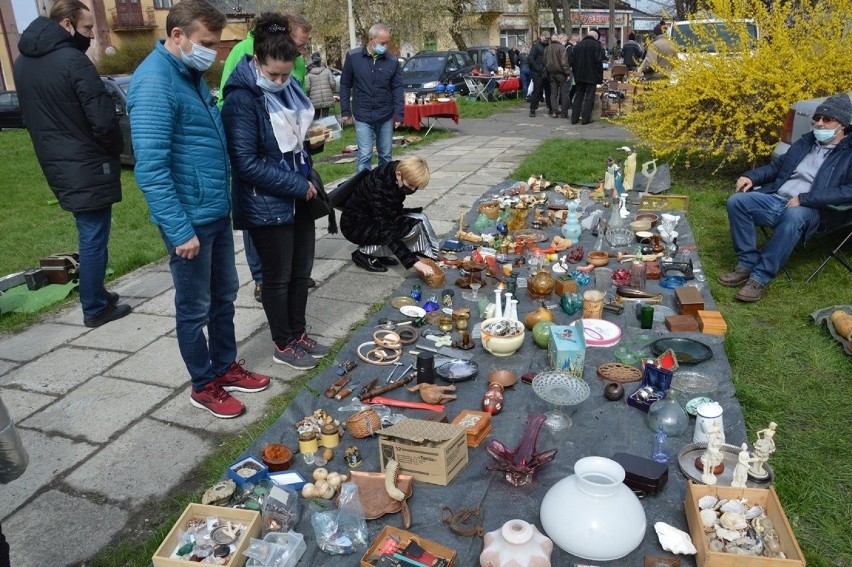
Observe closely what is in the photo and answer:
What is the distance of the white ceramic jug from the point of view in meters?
2.56

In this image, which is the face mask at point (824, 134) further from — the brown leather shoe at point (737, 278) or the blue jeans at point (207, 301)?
the blue jeans at point (207, 301)

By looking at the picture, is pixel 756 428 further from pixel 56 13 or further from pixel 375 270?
pixel 56 13

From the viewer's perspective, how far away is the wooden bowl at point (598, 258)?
15.1 feet

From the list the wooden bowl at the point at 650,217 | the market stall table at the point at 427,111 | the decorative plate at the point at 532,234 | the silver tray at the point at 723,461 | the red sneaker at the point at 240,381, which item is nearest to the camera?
the silver tray at the point at 723,461

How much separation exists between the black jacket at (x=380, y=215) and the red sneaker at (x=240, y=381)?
4.86 ft

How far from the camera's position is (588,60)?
1138 centimetres

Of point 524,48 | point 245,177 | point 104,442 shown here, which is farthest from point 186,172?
point 524,48

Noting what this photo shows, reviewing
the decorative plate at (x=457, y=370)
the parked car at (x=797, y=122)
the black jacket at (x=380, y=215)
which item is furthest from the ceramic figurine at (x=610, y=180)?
the decorative plate at (x=457, y=370)

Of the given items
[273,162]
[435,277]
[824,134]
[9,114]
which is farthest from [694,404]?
[9,114]

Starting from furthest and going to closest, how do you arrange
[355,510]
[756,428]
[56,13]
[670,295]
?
[670,295] < [56,13] < [756,428] < [355,510]

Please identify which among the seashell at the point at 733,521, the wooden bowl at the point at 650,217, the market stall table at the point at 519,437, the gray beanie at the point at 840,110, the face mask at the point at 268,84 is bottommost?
the market stall table at the point at 519,437

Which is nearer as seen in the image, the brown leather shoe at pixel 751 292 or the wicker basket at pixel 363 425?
the wicker basket at pixel 363 425

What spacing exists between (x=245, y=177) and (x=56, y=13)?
6.16 ft

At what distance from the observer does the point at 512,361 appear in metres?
3.41
